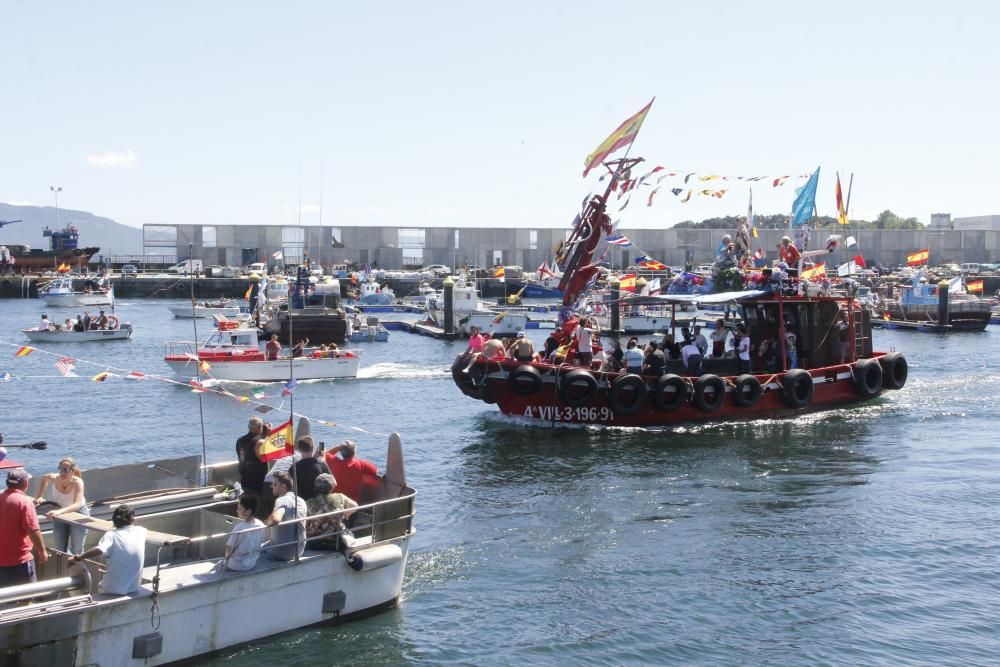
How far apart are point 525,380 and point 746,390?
5.75 metres

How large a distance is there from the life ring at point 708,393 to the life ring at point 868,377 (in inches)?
212

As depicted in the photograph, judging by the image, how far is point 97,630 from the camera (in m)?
9.81

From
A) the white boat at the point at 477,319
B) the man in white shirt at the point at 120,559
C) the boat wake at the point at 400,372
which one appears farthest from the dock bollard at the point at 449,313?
the man in white shirt at the point at 120,559

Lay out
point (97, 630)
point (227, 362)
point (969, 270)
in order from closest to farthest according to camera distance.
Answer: point (97, 630) < point (227, 362) < point (969, 270)

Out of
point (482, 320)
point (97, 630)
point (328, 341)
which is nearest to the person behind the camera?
point (97, 630)

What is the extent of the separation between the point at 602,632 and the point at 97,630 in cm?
600

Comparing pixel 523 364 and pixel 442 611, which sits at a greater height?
pixel 523 364

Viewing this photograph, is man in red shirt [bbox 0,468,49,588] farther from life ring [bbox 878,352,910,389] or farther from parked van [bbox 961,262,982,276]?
parked van [bbox 961,262,982,276]

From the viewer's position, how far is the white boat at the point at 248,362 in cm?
3588

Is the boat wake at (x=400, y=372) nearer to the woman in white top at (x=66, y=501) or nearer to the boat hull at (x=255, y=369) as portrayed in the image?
the boat hull at (x=255, y=369)

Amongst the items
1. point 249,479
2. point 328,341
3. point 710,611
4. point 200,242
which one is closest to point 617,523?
point 710,611

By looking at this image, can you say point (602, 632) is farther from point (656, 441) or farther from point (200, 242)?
point (200, 242)

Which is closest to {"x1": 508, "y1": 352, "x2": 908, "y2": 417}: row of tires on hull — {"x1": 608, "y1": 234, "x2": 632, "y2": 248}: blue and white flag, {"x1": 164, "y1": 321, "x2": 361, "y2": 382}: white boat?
{"x1": 608, "y1": 234, "x2": 632, "y2": 248}: blue and white flag

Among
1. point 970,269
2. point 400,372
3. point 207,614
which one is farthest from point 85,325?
point 970,269
